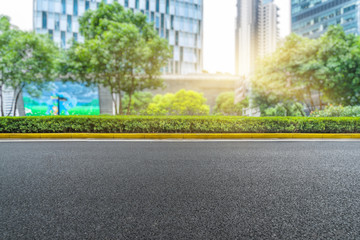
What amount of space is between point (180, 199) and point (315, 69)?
62.0 ft

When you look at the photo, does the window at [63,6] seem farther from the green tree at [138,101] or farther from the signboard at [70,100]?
the green tree at [138,101]

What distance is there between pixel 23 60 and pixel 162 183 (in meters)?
20.4

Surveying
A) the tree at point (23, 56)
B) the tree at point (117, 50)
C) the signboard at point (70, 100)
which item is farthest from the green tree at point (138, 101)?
the tree at point (23, 56)

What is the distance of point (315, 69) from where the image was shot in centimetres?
1852

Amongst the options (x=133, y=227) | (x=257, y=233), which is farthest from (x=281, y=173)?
(x=133, y=227)

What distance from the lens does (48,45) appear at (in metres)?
20.4

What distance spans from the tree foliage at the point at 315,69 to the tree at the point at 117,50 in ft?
29.4

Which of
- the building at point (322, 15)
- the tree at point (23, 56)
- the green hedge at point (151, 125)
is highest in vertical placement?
the building at point (322, 15)

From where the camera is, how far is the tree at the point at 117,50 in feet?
56.8

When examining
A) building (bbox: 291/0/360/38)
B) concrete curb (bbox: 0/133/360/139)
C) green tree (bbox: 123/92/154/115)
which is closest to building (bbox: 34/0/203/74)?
green tree (bbox: 123/92/154/115)

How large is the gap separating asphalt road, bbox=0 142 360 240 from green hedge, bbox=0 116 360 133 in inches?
216

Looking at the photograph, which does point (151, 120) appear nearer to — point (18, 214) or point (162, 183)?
point (162, 183)

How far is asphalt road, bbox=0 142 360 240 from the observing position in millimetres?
2250

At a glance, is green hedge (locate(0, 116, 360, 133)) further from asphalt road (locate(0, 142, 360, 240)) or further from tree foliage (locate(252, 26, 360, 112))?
tree foliage (locate(252, 26, 360, 112))
